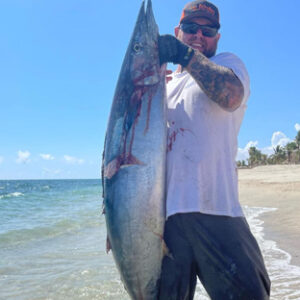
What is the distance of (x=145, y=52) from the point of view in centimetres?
221

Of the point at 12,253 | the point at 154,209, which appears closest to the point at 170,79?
the point at 154,209

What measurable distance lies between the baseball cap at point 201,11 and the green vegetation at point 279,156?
48717 millimetres

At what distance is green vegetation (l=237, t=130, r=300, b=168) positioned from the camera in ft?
165

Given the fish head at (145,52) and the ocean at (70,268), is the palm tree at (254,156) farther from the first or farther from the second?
the fish head at (145,52)

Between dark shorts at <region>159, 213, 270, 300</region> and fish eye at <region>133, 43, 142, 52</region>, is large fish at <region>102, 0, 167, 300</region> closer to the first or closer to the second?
fish eye at <region>133, 43, 142, 52</region>

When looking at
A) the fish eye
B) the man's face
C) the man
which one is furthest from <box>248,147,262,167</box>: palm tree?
the fish eye

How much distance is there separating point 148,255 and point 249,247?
62cm

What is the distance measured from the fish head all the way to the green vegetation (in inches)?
1932

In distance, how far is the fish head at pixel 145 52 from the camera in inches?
85.6

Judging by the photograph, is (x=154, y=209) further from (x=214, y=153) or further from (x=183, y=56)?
(x=183, y=56)

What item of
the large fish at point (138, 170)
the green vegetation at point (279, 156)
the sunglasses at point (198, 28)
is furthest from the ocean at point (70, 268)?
the green vegetation at point (279, 156)

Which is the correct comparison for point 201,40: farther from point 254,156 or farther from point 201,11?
point 254,156

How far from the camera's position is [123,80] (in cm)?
220

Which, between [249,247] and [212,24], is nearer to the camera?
[249,247]
